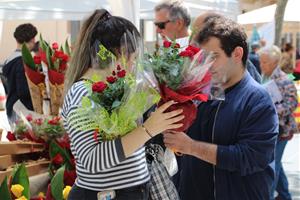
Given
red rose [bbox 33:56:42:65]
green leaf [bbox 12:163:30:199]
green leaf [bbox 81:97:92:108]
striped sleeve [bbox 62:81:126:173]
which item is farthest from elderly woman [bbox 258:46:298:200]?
green leaf [bbox 81:97:92:108]

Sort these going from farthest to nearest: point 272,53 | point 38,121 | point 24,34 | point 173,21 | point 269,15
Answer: point 269,15, point 24,34, point 272,53, point 173,21, point 38,121

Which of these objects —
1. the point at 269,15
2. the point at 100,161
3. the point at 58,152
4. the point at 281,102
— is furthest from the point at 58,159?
the point at 269,15

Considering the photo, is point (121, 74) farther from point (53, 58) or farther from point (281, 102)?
point (281, 102)

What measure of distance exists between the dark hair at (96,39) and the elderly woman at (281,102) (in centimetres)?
352

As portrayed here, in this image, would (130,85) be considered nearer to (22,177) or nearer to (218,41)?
(218,41)

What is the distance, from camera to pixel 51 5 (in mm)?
5777

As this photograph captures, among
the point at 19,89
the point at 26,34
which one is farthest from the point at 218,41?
the point at 26,34

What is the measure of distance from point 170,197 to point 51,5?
12.5ft

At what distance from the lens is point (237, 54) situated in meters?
2.59

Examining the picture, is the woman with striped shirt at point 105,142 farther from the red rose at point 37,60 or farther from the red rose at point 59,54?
the red rose at point 37,60

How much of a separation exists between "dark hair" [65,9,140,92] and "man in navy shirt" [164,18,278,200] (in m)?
0.41

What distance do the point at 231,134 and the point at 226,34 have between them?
1.52 feet

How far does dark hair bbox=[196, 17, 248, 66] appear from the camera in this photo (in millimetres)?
2574

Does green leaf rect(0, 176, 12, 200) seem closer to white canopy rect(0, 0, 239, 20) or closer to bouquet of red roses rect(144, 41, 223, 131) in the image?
bouquet of red roses rect(144, 41, 223, 131)
